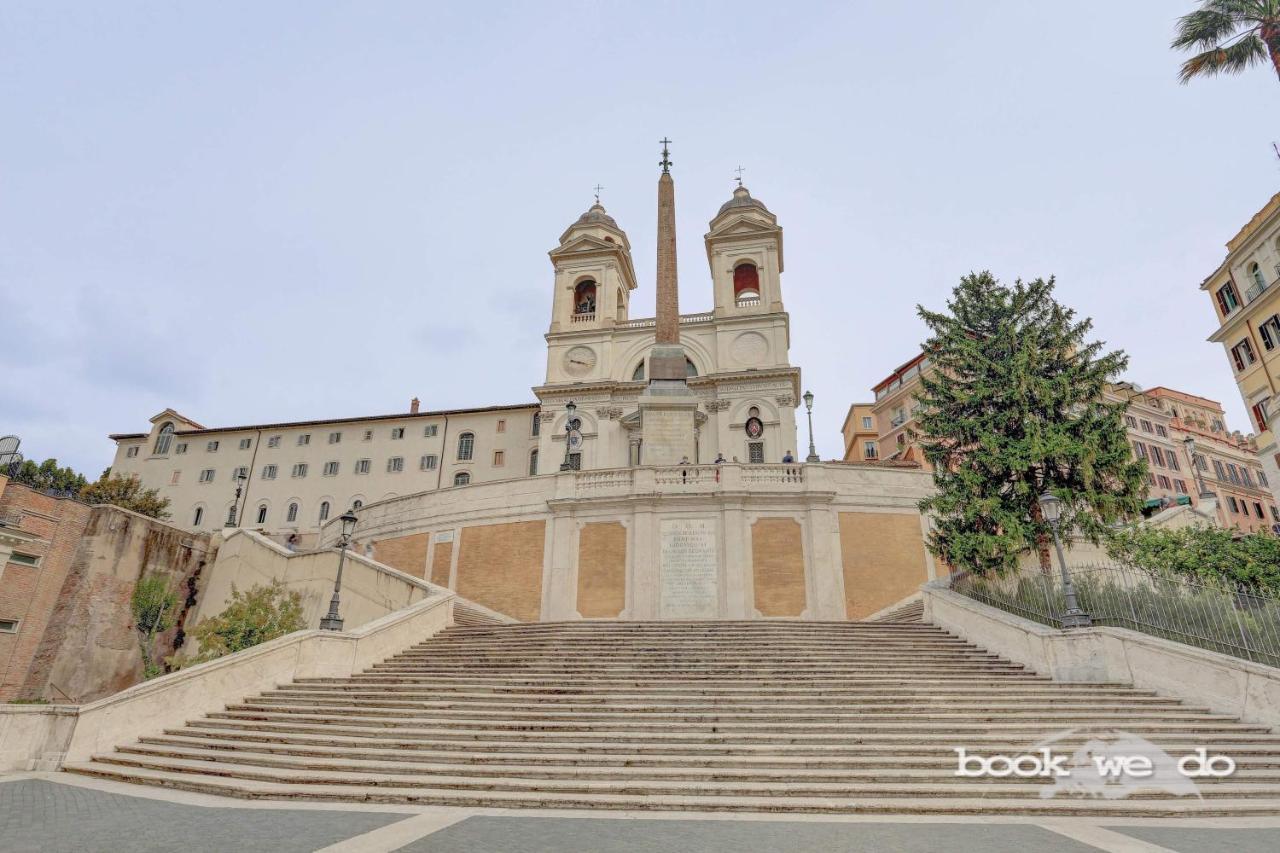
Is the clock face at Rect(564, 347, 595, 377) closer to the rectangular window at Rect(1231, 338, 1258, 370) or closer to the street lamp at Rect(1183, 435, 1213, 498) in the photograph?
the street lamp at Rect(1183, 435, 1213, 498)

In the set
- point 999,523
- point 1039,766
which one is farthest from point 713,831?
point 999,523

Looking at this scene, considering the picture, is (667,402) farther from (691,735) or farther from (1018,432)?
(691,735)

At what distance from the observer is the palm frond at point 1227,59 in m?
27.5

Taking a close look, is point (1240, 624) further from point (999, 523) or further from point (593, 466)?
point (593, 466)

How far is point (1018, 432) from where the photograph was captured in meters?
15.7

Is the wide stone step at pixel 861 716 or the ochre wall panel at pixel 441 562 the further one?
the ochre wall panel at pixel 441 562

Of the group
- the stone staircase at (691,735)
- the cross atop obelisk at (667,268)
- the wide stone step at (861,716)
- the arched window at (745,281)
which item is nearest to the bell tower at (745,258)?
the arched window at (745,281)

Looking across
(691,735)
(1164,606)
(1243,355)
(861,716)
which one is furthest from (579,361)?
(1243,355)

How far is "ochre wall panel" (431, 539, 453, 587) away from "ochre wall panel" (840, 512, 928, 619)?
43.9ft

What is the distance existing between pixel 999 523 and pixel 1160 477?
5492 cm

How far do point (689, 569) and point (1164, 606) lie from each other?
11.9 m

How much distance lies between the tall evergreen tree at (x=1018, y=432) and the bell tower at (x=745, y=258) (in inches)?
945

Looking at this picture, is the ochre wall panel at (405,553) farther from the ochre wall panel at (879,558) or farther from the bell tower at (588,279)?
the bell tower at (588,279)

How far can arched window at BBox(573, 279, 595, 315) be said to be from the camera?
4544 cm
